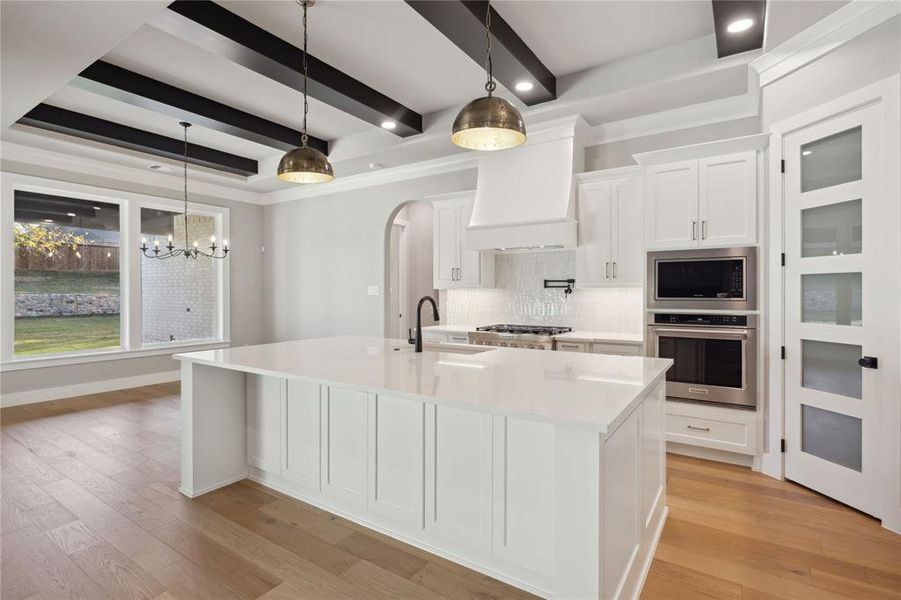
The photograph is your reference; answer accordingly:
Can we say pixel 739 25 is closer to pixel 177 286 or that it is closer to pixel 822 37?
pixel 822 37

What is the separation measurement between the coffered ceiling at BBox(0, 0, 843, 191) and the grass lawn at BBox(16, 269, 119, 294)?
1479 millimetres

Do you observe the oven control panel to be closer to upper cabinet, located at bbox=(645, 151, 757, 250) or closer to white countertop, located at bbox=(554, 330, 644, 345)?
white countertop, located at bbox=(554, 330, 644, 345)

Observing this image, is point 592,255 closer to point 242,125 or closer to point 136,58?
A: point 242,125

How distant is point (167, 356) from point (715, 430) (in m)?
6.45

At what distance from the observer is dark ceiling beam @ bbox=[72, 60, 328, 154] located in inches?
139

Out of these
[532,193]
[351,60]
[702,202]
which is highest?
[351,60]

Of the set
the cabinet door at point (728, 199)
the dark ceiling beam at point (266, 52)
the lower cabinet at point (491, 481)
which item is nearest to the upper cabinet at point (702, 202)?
the cabinet door at point (728, 199)

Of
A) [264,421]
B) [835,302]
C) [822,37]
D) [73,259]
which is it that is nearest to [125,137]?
[73,259]

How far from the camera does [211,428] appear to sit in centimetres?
290

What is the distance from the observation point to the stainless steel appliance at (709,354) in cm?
329

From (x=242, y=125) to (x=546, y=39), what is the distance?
9.75 ft

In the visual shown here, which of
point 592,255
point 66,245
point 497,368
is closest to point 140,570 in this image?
Answer: point 497,368

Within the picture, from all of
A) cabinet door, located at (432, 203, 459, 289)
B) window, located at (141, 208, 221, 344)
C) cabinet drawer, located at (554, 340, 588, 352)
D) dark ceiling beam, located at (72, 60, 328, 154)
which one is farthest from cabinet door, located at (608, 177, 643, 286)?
window, located at (141, 208, 221, 344)

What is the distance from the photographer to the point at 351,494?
2490mm
